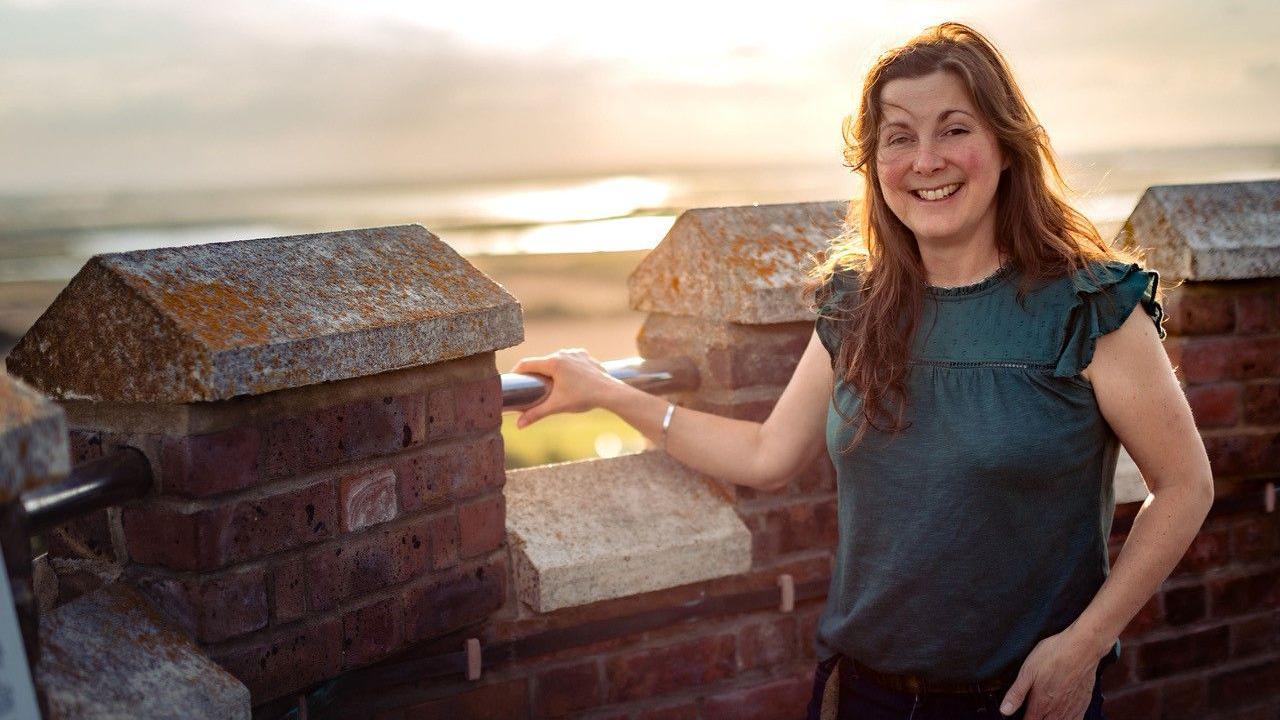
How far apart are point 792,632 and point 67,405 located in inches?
64.1

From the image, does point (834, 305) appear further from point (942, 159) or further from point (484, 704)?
point (484, 704)

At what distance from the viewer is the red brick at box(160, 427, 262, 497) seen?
1861 millimetres

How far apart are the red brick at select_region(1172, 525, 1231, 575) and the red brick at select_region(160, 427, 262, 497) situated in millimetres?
2383

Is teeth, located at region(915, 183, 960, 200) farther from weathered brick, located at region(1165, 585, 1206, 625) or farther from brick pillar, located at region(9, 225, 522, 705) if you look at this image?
weathered brick, located at region(1165, 585, 1206, 625)

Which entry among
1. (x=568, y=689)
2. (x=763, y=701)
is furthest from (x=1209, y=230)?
(x=568, y=689)

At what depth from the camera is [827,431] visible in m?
2.28

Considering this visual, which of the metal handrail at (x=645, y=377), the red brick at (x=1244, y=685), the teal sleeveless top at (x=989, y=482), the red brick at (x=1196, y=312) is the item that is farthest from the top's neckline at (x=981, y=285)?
the red brick at (x=1244, y=685)

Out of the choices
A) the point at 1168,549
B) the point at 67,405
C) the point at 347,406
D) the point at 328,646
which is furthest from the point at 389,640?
the point at 1168,549

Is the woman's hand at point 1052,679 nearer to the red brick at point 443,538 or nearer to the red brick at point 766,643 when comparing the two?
the red brick at point 766,643

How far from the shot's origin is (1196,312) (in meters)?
2.98

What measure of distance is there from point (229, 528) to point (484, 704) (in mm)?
752

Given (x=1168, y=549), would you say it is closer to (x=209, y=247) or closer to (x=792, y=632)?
(x=792, y=632)

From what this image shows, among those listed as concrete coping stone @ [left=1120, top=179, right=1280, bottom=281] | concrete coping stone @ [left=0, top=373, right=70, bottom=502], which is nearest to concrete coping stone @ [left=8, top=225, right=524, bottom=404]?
concrete coping stone @ [left=0, top=373, right=70, bottom=502]

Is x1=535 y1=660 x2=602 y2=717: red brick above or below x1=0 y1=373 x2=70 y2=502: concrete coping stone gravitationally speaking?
below
